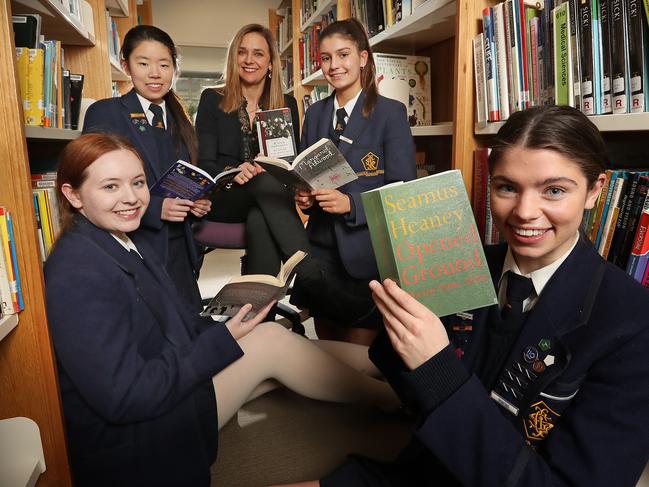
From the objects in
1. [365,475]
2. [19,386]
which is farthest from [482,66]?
[19,386]

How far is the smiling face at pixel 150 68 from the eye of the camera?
5.38 ft

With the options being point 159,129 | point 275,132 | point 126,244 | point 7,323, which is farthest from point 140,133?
point 7,323

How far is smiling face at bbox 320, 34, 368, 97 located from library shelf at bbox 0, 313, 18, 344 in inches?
49.5

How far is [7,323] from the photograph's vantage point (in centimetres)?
96

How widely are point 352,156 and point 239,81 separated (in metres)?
0.68

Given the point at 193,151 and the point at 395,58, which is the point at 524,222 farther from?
the point at 395,58

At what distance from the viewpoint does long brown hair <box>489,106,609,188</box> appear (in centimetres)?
78

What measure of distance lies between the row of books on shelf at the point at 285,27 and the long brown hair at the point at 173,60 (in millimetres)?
2855

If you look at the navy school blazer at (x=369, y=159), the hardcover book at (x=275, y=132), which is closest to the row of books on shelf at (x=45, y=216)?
the hardcover book at (x=275, y=132)

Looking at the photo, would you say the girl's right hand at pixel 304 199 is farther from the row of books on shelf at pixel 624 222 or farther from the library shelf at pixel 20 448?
the library shelf at pixel 20 448

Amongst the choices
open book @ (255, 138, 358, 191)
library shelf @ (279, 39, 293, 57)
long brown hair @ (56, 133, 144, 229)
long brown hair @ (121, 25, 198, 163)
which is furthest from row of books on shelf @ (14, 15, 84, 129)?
library shelf @ (279, 39, 293, 57)

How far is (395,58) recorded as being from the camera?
204 centimetres

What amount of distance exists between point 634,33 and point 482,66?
1.49 ft

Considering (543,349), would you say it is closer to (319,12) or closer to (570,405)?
(570,405)
